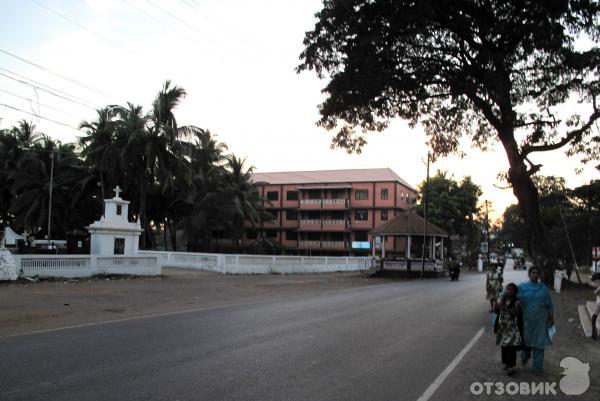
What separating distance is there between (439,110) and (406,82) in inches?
158

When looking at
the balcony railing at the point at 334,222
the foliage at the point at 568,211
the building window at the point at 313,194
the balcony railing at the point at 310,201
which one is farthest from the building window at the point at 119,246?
the building window at the point at 313,194

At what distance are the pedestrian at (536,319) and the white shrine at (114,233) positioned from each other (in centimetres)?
2158

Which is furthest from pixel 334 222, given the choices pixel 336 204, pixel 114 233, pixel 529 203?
pixel 529 203

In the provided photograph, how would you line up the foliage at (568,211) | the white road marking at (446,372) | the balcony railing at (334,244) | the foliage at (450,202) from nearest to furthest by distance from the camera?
1. the white road marking at (446,372)
2. the foliage at (568,211)
3. the foliage at (450,202)
4. the balcony railing at (334,244)

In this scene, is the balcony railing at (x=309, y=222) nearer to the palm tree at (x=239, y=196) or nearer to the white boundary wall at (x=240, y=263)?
the palm tree at (x=239, y=196)

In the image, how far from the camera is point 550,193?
28828 mm

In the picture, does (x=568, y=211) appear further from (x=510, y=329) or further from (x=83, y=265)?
(x=510, y=329)

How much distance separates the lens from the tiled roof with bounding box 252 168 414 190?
213 feet

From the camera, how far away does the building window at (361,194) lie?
209 ft

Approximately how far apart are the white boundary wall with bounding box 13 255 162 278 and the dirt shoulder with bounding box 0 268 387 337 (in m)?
0.61

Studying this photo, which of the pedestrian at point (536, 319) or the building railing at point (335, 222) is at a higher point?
the building railing at point (335, 222)

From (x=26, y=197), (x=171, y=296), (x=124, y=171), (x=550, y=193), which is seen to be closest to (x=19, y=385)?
(x=171, y=296)

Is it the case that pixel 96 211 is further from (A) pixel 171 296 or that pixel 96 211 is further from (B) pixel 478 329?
(B) pixel 478 329

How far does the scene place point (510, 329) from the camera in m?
7.33
